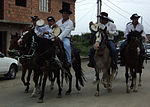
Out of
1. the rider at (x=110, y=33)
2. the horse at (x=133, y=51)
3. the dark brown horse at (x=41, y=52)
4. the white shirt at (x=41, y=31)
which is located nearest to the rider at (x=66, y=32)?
the white shirt at (x=41, y=31)

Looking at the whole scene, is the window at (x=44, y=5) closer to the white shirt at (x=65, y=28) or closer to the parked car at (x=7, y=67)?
the parked car at (x=7, y=67)

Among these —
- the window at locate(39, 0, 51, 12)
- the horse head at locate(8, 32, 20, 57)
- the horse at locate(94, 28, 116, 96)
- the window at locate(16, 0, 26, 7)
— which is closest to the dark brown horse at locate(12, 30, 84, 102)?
the horse head at locate(8, 32, 20, 57)

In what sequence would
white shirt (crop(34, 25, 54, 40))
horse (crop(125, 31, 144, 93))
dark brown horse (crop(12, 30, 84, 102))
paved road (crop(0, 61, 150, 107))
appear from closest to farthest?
paved road (crop(0, 61, 150, 107)) < dark brown horse (crop(12, 30, 84, 102)) < white shirt (crop(34, 25, 54, 40)) < horse (crop(125, 31, 144, 93))

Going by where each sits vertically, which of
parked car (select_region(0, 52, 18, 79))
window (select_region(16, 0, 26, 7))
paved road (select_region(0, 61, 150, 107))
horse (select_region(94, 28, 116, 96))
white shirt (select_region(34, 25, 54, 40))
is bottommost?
paved road (select_region(0, 61, 150, 107))

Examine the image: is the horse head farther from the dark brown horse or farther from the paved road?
the paved road

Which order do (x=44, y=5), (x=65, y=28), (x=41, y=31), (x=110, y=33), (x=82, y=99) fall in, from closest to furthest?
(x=82, y=99) < (x=41, y=31) < (x=65, y=28) < (x=110, y=33) < (x=44, y=5)

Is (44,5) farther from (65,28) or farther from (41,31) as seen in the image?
(41,31)

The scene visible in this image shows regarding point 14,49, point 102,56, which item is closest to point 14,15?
point 14,49

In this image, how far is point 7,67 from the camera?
40.2 ft

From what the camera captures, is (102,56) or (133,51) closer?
(102,56)

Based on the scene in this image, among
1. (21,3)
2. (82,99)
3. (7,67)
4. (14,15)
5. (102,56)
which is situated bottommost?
(82,99)

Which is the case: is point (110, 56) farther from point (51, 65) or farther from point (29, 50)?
point (29, 50)

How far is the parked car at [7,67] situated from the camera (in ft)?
39.2

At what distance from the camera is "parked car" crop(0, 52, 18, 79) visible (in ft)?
39.2
